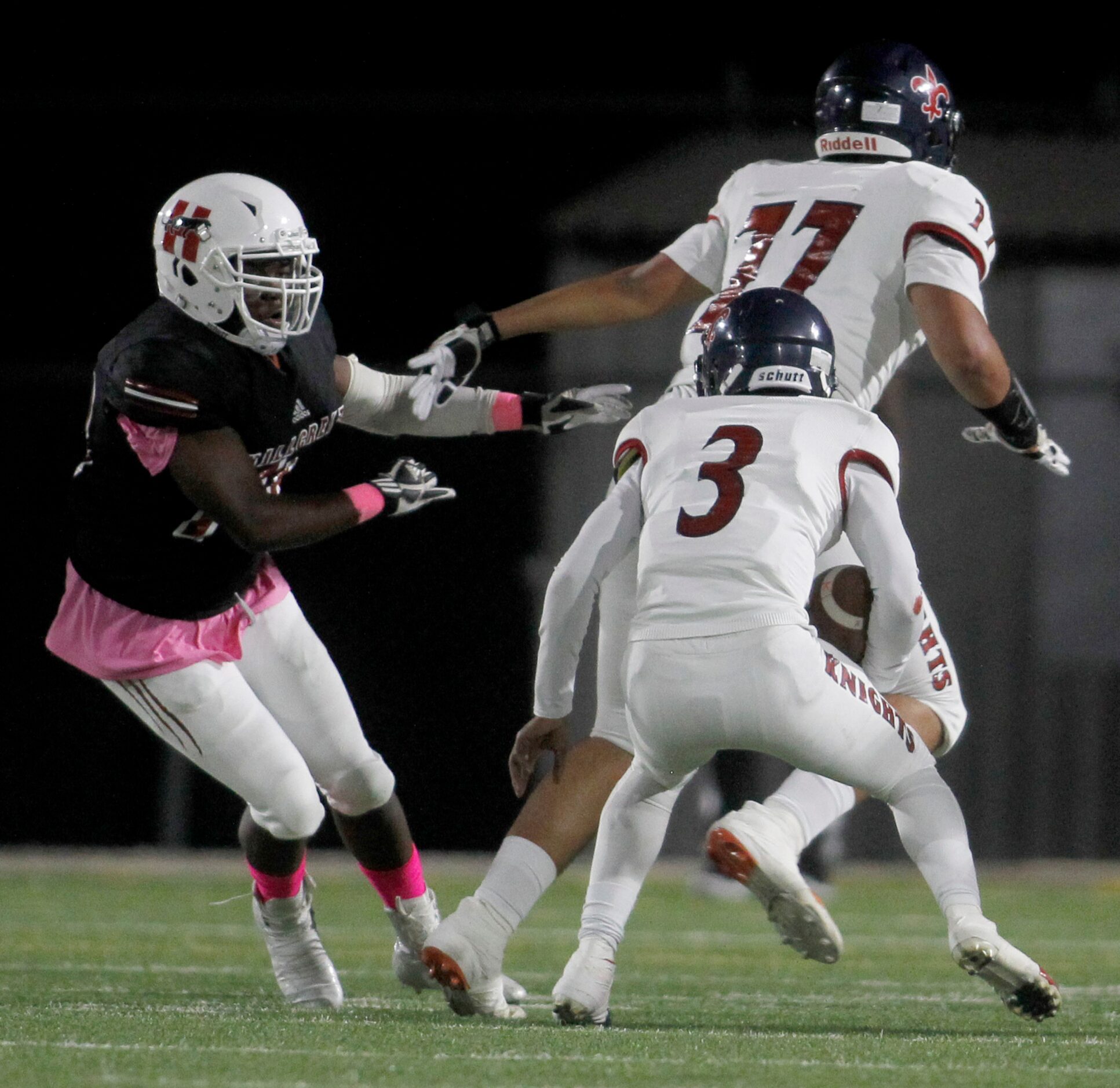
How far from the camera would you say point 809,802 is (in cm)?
360

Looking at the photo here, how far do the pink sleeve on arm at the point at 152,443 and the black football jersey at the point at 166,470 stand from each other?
31 millimetres

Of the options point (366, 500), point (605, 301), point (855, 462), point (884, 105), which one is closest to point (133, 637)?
point (366, 500)

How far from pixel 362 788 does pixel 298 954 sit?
33cm

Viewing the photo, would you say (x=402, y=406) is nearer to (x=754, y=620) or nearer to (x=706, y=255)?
(x=706, y=255)

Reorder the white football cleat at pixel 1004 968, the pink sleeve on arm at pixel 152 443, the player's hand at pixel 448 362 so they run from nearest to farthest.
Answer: the white football cleat at pixel 1004 968 < the pink sleeve on arm at pixel 152 443 < the player's hand at pixel 448 362

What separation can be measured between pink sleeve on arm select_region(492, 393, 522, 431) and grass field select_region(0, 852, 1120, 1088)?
1.15 m

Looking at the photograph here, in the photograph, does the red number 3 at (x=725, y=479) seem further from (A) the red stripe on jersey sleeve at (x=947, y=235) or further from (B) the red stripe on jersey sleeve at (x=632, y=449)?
(A) the red stripe on jersey sleeve at (x=947, y=235)

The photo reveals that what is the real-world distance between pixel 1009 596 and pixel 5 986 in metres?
5.22

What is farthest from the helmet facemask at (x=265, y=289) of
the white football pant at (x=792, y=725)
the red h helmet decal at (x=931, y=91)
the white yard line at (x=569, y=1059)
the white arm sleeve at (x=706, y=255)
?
the white yard line at (x=569, y=1059)

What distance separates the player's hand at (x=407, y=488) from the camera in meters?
3.88

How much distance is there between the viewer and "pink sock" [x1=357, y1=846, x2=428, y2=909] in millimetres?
4113

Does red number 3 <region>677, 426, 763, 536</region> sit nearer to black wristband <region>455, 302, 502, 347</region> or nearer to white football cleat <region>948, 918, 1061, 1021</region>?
white football cleat <region>948, 918, 1061, 1021</region>

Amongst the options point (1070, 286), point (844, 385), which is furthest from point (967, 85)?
point (844, 385)

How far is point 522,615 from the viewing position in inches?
324
